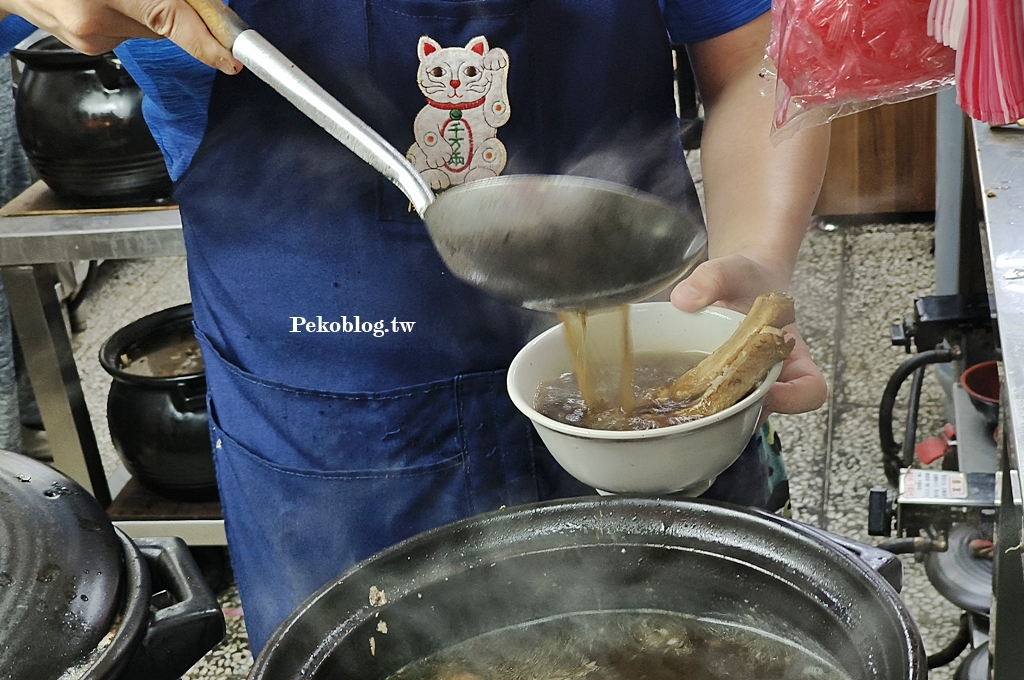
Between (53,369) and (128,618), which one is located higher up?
(128,618)

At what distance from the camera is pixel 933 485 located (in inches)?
53.9

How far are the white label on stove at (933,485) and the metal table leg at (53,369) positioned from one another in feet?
6.56

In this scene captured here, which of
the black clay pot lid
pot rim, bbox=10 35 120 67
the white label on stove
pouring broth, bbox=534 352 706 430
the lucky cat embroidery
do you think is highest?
pot rim, bbox=10 35 120 67

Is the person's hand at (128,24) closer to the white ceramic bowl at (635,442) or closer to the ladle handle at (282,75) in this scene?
the ladle handle at (282,75)

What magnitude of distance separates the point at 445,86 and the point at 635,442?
527 millimetres

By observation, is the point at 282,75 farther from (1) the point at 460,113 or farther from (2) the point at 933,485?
(2) the point at 933,485

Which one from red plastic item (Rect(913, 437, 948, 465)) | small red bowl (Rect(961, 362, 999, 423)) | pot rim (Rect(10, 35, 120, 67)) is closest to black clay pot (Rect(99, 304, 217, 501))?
pot rim (Rect(10, 35, 120, 67))

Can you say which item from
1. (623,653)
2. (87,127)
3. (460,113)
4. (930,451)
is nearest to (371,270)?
(460,113)

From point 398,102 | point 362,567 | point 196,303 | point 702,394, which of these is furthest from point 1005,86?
point 196,303

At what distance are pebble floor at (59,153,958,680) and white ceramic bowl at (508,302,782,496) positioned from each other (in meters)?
1.58

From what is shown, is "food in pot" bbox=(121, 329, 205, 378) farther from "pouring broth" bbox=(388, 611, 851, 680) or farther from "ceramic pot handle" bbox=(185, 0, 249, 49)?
"pouring broth" bbox=(388, 611, 851, 680)

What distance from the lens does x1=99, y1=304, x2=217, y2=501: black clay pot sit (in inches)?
99.0

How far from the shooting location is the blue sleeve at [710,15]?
1.37 m

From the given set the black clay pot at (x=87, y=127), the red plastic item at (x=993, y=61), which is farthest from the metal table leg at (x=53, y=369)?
the red plastic item at (x=993, y=61)
